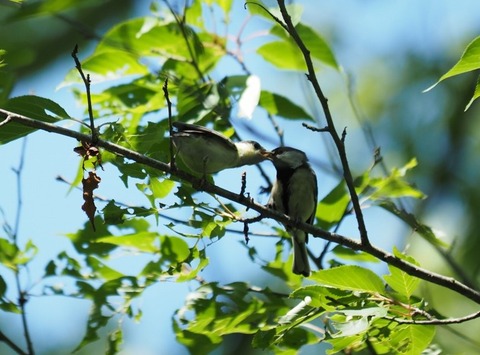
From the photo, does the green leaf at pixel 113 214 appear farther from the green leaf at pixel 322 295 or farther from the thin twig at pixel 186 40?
the thin twig at pixel 186 40

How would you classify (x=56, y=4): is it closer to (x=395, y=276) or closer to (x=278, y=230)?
(x=395, y=276)

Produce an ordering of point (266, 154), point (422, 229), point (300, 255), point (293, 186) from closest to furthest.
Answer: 1. point (422, 229)
2. point (300, 255)
3. point (266, 154)
4. point (293, 186)

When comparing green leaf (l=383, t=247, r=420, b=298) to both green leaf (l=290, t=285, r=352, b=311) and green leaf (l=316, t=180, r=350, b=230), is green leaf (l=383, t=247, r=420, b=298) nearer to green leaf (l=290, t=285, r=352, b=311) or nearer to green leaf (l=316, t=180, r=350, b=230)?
green leaf (l=290, t=285, r=352, b=311)

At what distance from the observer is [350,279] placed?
272cm

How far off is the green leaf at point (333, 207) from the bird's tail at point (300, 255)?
0.94 ft

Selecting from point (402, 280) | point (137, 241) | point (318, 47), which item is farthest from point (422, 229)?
point (137, 241)

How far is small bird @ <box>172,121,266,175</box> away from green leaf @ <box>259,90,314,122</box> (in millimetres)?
281

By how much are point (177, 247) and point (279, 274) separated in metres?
0.54

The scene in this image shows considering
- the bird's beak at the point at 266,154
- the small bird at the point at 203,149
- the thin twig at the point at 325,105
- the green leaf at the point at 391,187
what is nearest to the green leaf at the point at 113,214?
the small bird at the point at 203,149

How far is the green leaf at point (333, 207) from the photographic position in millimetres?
3725

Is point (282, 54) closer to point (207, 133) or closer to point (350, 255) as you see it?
point (207, 133)

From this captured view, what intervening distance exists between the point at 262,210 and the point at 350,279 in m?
0.52

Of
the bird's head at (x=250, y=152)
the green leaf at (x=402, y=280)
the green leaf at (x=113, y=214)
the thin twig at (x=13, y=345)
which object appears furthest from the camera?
the bird's head at (x=250, y=152)

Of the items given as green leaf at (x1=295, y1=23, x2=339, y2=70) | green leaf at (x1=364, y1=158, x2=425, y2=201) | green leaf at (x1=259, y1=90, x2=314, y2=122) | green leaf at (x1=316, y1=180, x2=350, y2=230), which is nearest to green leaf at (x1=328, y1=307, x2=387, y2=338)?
green leaf at (x1=316, y1=180, x2=350, y2=230)
